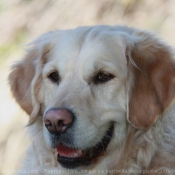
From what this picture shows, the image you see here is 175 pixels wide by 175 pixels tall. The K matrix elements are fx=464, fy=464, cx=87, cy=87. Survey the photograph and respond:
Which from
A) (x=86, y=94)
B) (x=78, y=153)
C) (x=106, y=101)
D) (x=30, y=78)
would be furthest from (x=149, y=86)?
(x=30, y=78)

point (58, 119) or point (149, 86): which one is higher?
point (58, 119)

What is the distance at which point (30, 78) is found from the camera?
4266mm

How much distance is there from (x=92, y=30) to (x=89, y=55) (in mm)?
315

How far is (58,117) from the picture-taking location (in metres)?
3.50

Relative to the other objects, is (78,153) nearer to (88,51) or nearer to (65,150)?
(65,150)

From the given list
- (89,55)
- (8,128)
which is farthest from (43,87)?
(8,128)

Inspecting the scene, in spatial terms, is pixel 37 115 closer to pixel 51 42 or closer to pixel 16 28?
pixel 51 42

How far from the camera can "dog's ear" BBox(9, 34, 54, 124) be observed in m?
4.17

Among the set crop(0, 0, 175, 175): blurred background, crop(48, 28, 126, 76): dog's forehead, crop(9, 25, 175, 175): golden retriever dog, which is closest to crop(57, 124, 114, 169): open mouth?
crop(9, 25, 175, 175): golden retriever dog

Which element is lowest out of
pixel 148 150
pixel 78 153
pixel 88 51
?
pixel 148 150

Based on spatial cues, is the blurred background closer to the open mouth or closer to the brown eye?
the brown eye

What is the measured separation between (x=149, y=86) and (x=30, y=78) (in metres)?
1.12

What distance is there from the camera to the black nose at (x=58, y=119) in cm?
351

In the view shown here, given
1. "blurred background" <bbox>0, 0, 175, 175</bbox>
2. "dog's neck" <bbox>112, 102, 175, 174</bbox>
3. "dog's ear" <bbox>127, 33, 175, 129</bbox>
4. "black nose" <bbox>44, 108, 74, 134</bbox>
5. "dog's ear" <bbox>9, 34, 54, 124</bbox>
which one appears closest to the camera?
"black nose" <bbox>44, 108, 74, 134</bbox>
